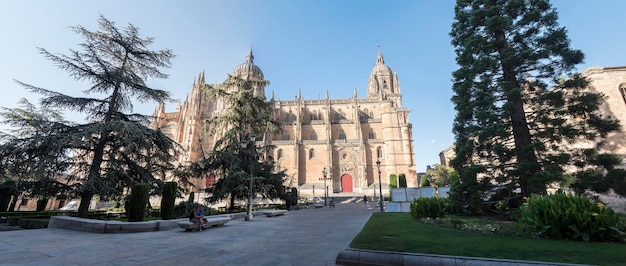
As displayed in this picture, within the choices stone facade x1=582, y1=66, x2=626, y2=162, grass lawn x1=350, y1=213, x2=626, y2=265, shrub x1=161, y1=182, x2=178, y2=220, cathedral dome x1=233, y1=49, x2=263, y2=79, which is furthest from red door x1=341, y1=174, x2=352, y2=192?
grass lawn x1=350, y1=213, x2=626, y2=265

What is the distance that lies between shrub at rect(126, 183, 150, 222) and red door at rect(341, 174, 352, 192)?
33.5 metres

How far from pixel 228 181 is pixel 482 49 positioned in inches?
562

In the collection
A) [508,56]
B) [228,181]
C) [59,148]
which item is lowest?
[228,181]

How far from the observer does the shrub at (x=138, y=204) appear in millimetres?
9346

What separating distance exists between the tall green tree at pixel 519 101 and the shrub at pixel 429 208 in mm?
1571

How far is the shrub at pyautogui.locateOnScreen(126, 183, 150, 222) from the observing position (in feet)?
30.7

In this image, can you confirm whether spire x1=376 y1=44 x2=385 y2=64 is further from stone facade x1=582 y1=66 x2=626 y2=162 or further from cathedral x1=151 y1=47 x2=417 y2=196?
stone facade x1=582 y1=66 x2=626 y2=162

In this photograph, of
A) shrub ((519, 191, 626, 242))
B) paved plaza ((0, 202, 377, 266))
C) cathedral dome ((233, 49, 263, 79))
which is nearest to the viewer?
paved plaza ((0, 202, 377, 266))

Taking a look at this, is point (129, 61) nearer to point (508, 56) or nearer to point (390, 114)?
point (508, 56)

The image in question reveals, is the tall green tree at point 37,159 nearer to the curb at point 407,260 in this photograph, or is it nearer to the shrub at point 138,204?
the shrub at point 138,204

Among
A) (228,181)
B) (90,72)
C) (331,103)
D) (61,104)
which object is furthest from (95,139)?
(331,103)

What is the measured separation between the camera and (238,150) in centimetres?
1627

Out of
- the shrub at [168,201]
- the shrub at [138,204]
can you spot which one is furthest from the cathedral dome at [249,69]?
the shrub at [138,204]

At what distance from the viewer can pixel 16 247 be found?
518 cm
